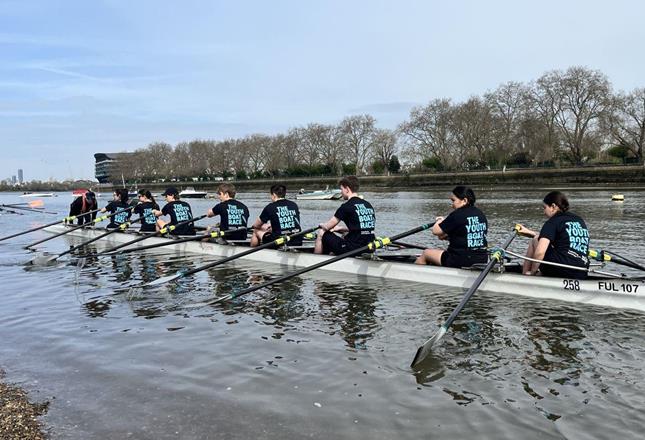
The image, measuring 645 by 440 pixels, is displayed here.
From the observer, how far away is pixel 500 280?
9008mm

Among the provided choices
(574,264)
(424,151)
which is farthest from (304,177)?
(574,264)

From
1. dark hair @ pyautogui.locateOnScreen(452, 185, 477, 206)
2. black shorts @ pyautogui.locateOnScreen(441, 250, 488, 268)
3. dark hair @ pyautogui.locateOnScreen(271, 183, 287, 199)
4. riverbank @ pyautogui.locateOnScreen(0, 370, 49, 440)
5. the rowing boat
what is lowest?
riverbank @ pyautogui.locateOnScreen(0, 370, 49, 440)

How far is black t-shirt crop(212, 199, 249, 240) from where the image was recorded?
543 inches

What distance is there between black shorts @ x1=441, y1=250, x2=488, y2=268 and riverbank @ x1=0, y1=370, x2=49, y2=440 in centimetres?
670

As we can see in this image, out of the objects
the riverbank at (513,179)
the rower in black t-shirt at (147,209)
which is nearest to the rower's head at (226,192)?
the rower in black t-shirt at (147,209)

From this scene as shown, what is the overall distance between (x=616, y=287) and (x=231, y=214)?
9.04 meters

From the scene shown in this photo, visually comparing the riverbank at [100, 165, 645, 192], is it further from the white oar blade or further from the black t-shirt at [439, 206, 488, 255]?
the white oar blade

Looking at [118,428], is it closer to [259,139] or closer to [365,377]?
[365,377]

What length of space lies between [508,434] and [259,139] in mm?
123684

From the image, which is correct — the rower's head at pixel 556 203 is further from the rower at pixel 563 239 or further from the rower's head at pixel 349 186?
the rower's head at pixel 349 186

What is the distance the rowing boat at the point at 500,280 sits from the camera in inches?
307

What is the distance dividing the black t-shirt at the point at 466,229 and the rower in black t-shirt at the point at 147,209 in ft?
34.2

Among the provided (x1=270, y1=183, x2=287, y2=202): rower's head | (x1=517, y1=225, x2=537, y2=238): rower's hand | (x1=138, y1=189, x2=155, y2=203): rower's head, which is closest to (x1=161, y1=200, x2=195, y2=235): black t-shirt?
(x1=138, y1=189, x2=155, y2=203): rower's head

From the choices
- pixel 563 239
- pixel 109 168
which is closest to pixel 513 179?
pixel 563 239
